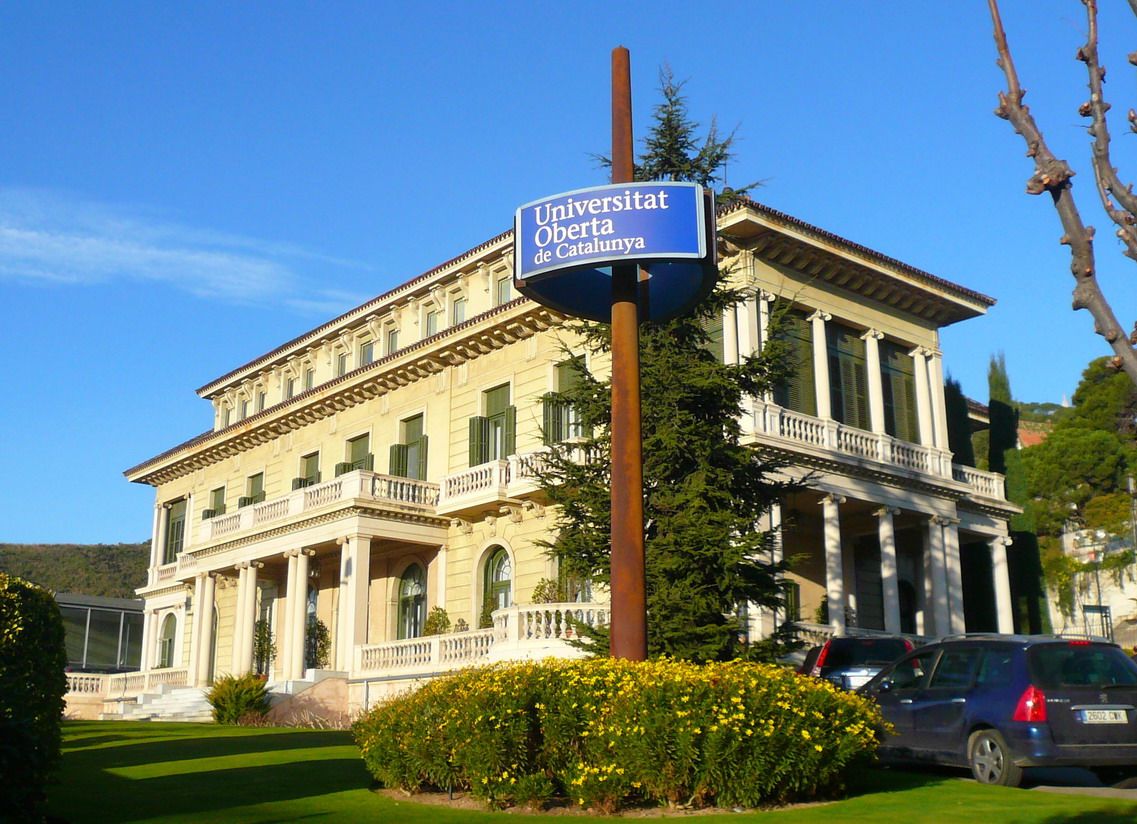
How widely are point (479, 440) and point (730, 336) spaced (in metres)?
9.16

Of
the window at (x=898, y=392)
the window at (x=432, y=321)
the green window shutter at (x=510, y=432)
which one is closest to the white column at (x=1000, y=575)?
the window at (x=898, y=392)

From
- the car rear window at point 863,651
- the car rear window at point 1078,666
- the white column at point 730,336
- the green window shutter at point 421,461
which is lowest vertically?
the car rear window at point 1078,666

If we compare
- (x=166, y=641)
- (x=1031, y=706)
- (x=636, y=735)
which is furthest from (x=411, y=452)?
(x=636, y=735)

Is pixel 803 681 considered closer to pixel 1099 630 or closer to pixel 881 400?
pixel 881 400

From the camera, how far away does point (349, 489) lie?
32.3m

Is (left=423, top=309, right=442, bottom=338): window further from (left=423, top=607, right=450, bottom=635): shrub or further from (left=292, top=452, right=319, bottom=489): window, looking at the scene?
(left=423, top=607, right=450, bottom=635): shrub

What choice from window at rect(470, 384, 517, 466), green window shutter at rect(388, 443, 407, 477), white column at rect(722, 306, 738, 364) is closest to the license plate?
white column at rect(722, 306, 738, 364)

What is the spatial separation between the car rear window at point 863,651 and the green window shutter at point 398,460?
20162 mm

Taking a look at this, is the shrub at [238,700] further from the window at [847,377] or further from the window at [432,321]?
the window at [847,377]

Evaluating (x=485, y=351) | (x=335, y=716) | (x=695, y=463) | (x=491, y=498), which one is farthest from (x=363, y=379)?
(x=695, y=463)

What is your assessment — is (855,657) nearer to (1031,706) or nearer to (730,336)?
(1031,706)

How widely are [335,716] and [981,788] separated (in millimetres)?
20988

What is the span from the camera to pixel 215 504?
47.2m

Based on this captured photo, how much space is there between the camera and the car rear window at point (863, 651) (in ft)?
61.8
